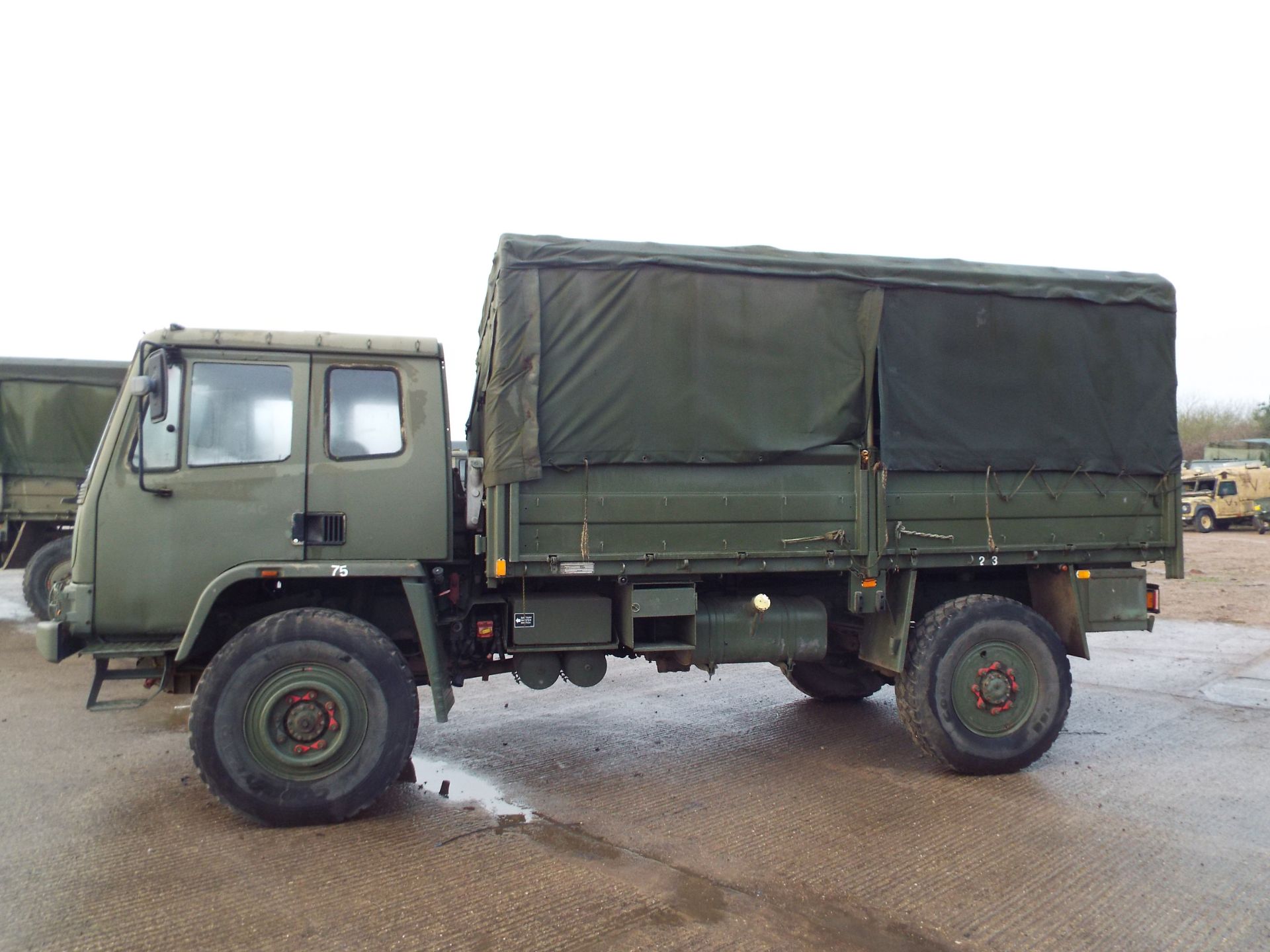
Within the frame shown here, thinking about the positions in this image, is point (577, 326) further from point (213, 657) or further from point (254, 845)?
point (254, 845)

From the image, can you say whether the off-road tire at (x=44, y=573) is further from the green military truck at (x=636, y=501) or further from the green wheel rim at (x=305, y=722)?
the green wheel rim at (x=305, y=722)

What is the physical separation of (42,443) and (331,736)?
9133 millimetres

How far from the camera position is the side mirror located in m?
4.98

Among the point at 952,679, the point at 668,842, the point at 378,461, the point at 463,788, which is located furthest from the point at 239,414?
the point at 952,679

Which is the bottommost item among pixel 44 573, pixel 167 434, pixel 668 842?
pixel 668 842

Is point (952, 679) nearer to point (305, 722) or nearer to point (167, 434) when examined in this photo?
point (305, 722)

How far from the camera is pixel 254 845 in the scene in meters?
4.65

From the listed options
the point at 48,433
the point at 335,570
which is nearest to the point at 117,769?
the point at 335,570

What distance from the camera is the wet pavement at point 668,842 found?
3811mm

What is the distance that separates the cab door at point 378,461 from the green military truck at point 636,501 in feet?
0.05

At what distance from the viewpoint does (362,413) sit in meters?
5.39

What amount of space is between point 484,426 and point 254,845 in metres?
2.53

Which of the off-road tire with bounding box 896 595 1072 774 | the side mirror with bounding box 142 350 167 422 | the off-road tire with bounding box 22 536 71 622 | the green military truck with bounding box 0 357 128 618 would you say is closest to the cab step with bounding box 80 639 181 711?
the side mirror with bounding box 142 350 167 422

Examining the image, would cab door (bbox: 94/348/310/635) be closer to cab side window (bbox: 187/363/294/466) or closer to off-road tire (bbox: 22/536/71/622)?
cab side window (bbox: 187/363/294/466)
